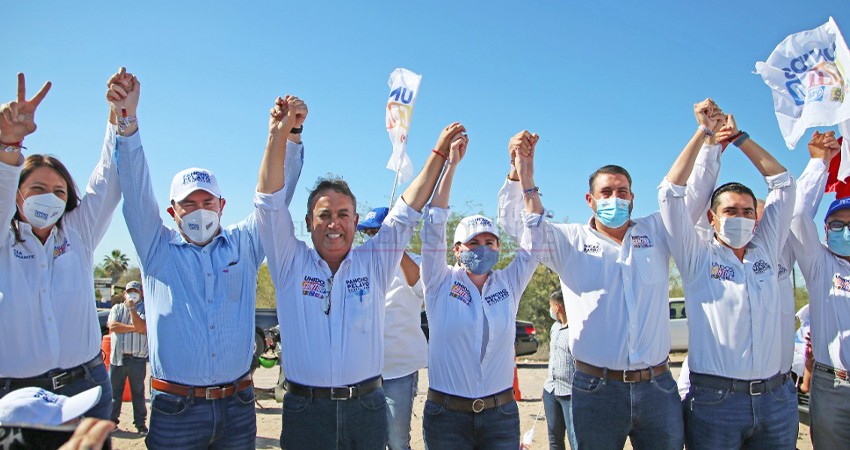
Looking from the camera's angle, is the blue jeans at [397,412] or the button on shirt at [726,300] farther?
the blue jeans at [397,412]

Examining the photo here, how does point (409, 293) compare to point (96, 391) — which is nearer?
point (96, 391)

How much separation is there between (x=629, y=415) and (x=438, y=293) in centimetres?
134

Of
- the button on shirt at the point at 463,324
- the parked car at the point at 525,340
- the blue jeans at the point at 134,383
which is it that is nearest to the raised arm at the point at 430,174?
the button on shirt at the point at 463,324

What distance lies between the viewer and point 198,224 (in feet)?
11.3

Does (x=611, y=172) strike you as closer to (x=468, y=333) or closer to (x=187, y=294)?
(x=468, y=333)

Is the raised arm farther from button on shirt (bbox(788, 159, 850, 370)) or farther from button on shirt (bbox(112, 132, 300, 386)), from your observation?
button on shirt (bbox(788, 159, 850, 370))

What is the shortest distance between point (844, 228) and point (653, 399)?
1.98 m

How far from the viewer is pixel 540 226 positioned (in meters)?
3.86

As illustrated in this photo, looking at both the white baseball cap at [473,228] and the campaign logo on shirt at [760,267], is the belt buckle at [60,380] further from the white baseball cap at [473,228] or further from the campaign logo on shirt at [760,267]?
the campaign logo on shirt at [760,267]

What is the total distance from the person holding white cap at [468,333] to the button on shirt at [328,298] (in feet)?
1.06

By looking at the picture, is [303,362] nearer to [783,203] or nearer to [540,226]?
[540,226]

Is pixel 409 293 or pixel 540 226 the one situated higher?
pixel 540 226

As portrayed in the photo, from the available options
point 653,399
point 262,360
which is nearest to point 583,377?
point 653,399

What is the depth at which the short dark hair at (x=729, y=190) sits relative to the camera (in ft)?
13.5
